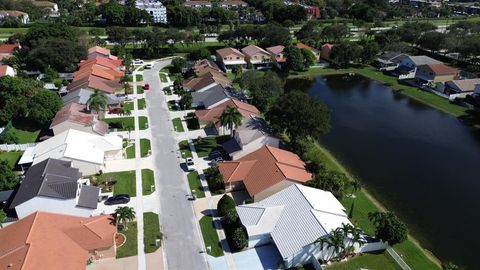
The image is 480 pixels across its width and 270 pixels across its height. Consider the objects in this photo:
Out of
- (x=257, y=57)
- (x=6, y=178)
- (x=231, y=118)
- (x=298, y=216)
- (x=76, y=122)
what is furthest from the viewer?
(x=257, y=57)

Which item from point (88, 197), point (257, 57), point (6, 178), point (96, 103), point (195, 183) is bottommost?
point (195, 183)

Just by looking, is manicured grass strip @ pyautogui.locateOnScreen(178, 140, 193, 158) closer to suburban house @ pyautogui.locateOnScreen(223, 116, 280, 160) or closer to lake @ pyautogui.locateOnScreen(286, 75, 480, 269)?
suburban house @ pyautogui.locateOnScreen(223, 116, 280, 160)

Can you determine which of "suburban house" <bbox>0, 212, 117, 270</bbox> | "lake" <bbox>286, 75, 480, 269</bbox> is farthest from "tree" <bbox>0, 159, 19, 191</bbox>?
"lake" <bbox>286, 75, 480, 269</bbox>

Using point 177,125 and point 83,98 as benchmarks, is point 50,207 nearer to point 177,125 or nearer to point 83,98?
point 177,125

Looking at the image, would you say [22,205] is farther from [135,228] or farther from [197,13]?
[197,13]

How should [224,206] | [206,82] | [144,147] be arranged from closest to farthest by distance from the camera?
[224,206]
[144,147]
[206,82]

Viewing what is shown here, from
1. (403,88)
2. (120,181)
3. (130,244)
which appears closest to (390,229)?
(130,244)
